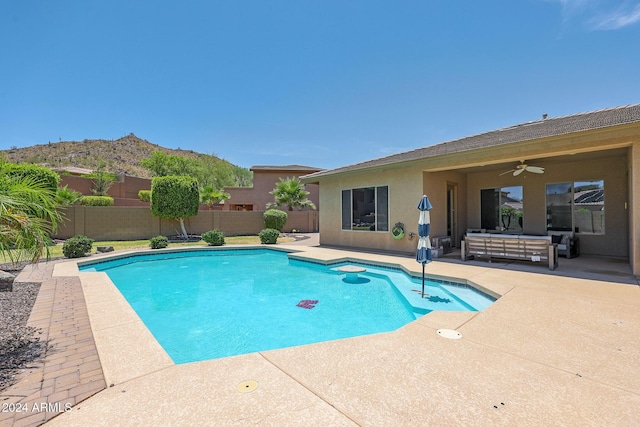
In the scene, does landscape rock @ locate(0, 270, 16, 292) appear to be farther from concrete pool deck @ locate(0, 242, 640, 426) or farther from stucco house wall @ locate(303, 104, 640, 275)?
stucco house wall @ locate(303, 104, 640, 275)

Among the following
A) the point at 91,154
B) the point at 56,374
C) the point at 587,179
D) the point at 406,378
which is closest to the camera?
the point at 406,378

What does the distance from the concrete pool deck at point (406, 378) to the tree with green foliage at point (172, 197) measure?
12615 millimetres

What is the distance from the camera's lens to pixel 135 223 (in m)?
16.6

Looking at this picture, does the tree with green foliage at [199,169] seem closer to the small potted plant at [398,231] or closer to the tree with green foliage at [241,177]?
the tree with green foliage at [241,177]

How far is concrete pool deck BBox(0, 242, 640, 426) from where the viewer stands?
77.4 inches

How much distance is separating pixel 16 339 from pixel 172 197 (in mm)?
13178

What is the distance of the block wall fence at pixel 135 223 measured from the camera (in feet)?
50.4

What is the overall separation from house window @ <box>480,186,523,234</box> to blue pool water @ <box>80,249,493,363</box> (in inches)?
233

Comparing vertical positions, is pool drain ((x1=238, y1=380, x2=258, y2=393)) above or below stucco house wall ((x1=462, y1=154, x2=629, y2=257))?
below

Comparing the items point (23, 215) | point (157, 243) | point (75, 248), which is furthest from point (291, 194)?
point (23, 215)

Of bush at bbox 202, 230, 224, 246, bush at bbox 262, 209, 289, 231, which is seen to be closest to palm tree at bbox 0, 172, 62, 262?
bush at bbox 202, 230, 224, 246

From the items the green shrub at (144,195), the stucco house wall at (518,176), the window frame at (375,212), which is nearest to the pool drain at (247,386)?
the stucco house wall at (518,176)

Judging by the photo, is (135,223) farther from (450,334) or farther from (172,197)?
(450,334)

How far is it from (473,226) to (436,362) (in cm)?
1060
